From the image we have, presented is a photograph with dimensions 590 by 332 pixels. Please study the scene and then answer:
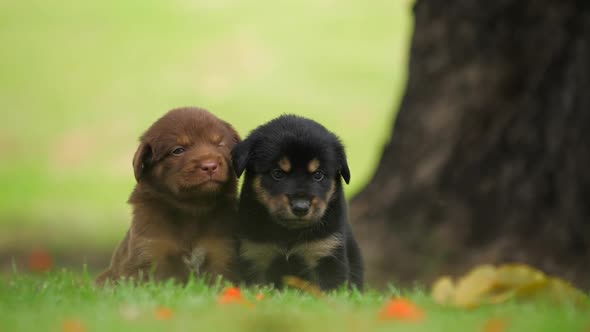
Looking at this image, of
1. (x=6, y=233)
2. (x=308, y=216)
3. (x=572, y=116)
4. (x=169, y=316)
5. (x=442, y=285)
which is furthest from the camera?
(x=6, y=233)

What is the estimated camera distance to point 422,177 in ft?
25.4

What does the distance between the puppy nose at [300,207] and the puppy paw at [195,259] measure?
2.05 feet

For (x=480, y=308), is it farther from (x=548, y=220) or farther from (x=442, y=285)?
(x=548, y=220)

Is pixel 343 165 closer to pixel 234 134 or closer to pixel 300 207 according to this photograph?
pixel 300 207

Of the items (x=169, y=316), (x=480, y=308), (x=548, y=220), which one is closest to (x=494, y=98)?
(x=548, y=220)

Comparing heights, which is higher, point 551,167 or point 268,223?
point 551,167

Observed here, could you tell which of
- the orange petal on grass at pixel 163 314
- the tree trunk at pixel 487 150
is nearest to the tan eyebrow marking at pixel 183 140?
the orange petal on grass at pixel 163 314

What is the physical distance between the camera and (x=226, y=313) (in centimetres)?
333

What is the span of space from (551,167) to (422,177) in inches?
45.5

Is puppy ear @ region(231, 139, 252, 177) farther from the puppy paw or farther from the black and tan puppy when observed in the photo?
the puppy paw

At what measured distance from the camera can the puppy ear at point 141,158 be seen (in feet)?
16.1

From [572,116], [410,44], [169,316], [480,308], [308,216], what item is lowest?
[169,316]

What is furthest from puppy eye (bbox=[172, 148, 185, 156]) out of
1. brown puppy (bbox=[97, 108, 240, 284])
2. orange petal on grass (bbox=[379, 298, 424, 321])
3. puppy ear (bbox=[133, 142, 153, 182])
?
orange petal on grass (bbox=[379, 298, 424, 321])

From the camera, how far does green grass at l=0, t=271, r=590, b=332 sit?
123 inches
